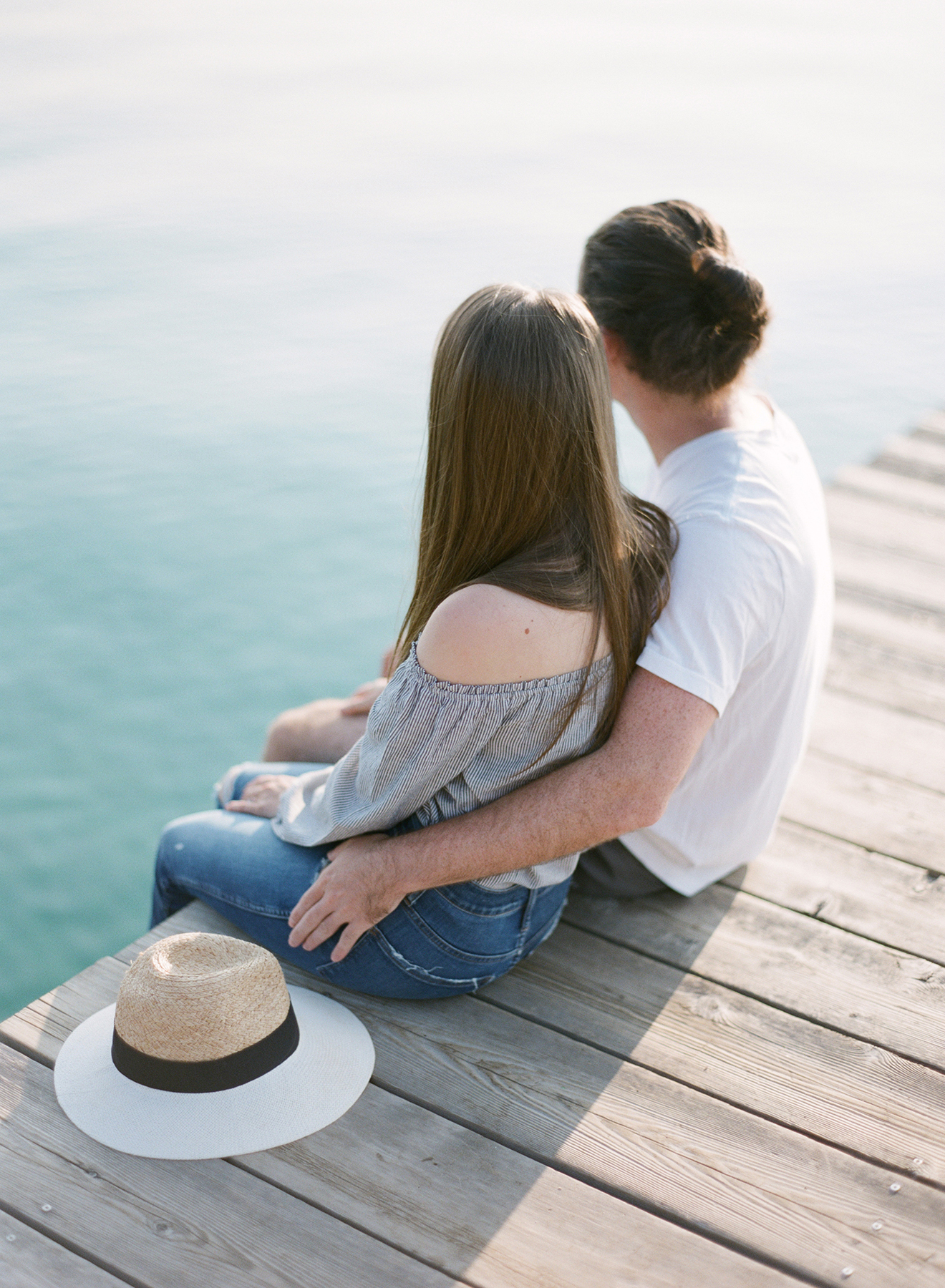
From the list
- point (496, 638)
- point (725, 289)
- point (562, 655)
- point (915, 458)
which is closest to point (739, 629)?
point (562, 655)

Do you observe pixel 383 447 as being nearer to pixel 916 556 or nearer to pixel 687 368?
pixel 916 556

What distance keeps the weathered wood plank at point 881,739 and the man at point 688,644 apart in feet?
1.91

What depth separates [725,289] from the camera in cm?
163

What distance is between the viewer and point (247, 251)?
25.8 ft

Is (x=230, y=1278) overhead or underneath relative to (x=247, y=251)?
underneath

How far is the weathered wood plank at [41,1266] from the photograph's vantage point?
1.29 meters

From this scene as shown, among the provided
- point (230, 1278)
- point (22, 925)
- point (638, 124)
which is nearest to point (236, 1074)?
point (230, 1278)

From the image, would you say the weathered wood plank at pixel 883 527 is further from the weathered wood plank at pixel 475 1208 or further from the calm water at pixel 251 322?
the weathered wood plank at pixel 475 1208

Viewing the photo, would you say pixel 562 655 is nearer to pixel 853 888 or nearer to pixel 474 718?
pixel 474 718

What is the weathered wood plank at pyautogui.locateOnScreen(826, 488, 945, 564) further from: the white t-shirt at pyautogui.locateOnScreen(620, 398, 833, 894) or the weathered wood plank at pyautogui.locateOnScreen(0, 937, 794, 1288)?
the weathered wood plank at pyautogui.locateOnScreen(0, 937, 794, 1288)

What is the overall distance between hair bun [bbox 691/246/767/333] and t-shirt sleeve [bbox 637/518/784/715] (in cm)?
32

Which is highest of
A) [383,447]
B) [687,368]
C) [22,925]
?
[687,368]

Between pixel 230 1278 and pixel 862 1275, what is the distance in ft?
2.44

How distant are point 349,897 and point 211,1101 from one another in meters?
0.31
